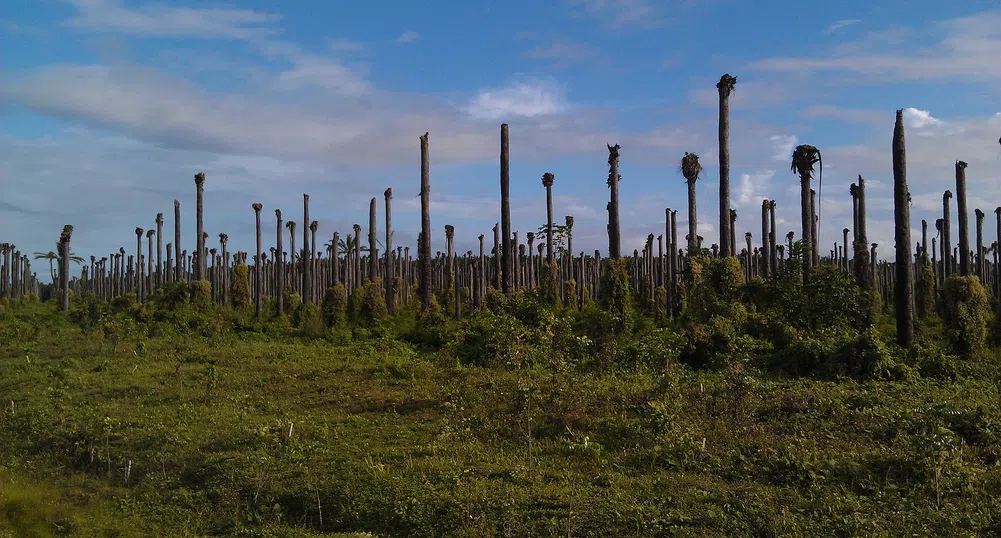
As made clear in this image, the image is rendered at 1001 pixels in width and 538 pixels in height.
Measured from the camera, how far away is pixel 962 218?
Result: 82.7ft

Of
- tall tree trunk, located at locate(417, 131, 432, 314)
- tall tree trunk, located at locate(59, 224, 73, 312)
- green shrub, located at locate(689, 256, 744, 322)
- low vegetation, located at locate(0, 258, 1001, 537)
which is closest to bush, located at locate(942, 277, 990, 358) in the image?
low vegetation, located at locate(0, 258, 1001, 537)

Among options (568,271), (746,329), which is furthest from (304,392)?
(568,271)

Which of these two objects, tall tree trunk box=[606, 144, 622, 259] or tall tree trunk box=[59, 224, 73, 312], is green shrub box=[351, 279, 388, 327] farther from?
tall tree trunk box=[59, 224, 73, 312]

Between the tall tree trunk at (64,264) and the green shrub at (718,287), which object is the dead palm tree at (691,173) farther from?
the tall tree trunk at (64,264)

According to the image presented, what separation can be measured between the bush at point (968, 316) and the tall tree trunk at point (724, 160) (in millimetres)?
5812

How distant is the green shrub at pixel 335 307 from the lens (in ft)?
87.7

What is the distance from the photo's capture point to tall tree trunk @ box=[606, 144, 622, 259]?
23391 millimetres

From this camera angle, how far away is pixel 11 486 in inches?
404

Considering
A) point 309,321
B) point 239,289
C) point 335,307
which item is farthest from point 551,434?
point 239,289

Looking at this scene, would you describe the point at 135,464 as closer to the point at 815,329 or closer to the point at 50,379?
the point at 50,379

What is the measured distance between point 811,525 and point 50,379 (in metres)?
16.0

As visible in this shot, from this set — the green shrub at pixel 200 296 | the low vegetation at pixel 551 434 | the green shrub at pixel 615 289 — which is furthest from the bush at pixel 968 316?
the green shrub at pixel 200 296

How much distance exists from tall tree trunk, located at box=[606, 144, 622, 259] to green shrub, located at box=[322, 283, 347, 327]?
10029 millimetres

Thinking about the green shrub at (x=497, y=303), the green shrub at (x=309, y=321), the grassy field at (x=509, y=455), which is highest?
the green shrub at (x=497, y=303)
